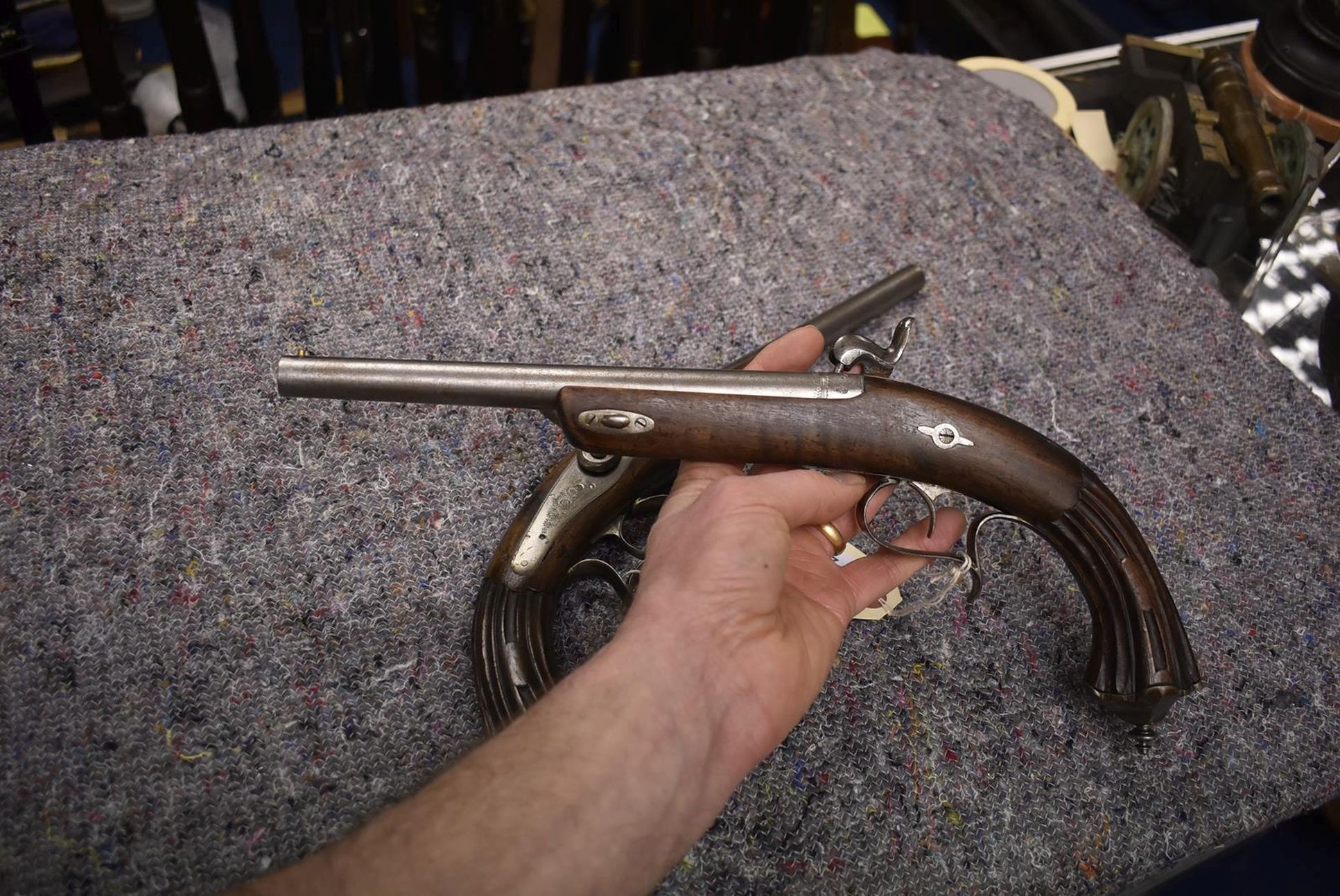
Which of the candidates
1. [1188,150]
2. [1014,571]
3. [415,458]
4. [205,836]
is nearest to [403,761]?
[205,836]

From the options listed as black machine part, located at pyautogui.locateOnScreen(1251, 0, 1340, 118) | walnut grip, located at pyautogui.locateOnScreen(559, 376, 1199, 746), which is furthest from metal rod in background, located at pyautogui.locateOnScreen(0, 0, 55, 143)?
black machine part, located at pyautogui.locateOnScreen(1251, 0, 1340, 118)

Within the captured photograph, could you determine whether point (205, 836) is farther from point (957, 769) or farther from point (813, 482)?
point (957, 769)

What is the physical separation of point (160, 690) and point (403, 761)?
13.8 inches

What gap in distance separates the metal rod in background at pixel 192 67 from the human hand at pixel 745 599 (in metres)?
1.79

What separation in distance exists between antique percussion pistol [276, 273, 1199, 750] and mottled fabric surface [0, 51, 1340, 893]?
131 millimetres

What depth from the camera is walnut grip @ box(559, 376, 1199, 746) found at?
1.29 m

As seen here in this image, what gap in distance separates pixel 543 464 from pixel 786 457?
0.50m

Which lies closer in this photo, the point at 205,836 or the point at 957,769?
the point at 205,836

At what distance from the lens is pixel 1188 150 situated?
83.3 inches

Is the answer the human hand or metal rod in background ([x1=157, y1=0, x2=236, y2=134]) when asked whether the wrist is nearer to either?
the human hand

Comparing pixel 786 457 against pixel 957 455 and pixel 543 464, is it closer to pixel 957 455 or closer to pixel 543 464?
pixel 957 455

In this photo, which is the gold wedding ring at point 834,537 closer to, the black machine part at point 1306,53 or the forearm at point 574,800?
the forearm at point 574,800

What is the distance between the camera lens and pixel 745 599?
1179mm

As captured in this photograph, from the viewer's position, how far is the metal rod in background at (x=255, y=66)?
8.15ft
